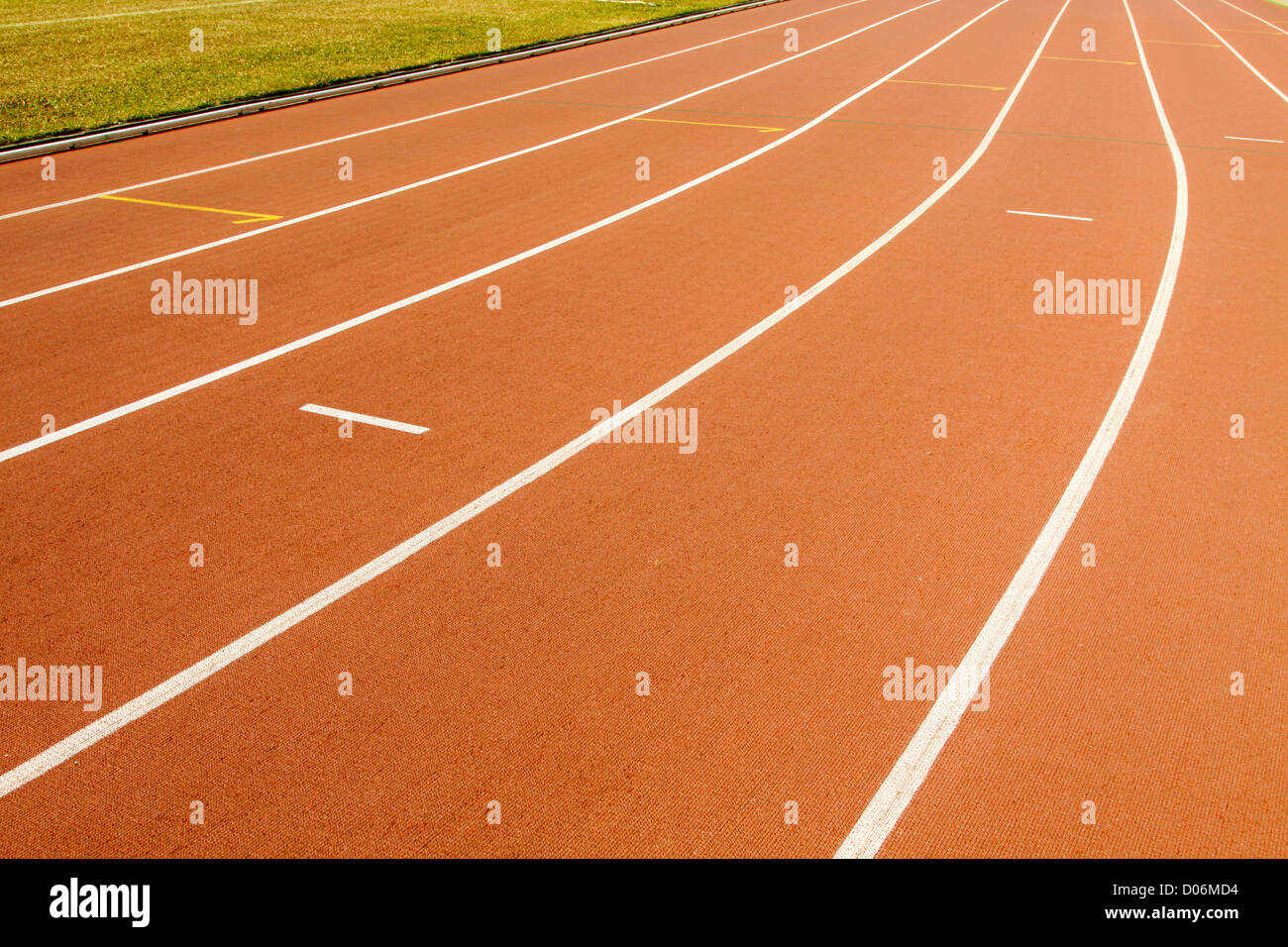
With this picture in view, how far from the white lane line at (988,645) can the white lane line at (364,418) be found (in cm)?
400

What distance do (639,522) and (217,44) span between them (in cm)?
2202

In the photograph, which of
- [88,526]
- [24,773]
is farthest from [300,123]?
[24,773]

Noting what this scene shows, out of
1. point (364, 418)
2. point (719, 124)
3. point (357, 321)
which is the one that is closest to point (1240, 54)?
point (719, 124)

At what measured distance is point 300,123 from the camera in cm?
1827

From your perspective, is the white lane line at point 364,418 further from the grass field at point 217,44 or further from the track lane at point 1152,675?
the grass field at point 217,44

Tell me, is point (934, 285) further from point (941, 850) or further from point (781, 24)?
point (781, 24)

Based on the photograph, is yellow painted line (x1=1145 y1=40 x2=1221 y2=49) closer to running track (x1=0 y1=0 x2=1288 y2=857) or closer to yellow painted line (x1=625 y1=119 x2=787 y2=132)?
yellow painted line (x1=625 y1=119 x2=787 y2=132)

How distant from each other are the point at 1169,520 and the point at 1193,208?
29.4ft

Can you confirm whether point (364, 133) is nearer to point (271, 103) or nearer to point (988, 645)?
point (271, 103)

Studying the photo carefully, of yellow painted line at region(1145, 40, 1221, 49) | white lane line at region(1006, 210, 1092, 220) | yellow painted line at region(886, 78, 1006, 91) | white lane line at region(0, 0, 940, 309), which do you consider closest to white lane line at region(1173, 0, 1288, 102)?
yellow painted line at region(1145, 40, 1221, 49)

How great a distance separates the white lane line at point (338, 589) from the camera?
4.87 meters

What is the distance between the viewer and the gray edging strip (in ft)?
53.5

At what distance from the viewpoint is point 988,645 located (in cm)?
570

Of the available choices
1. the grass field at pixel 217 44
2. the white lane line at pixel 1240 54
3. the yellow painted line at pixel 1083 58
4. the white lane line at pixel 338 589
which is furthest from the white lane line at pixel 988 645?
the yellow painted line at pixel 1083 58
